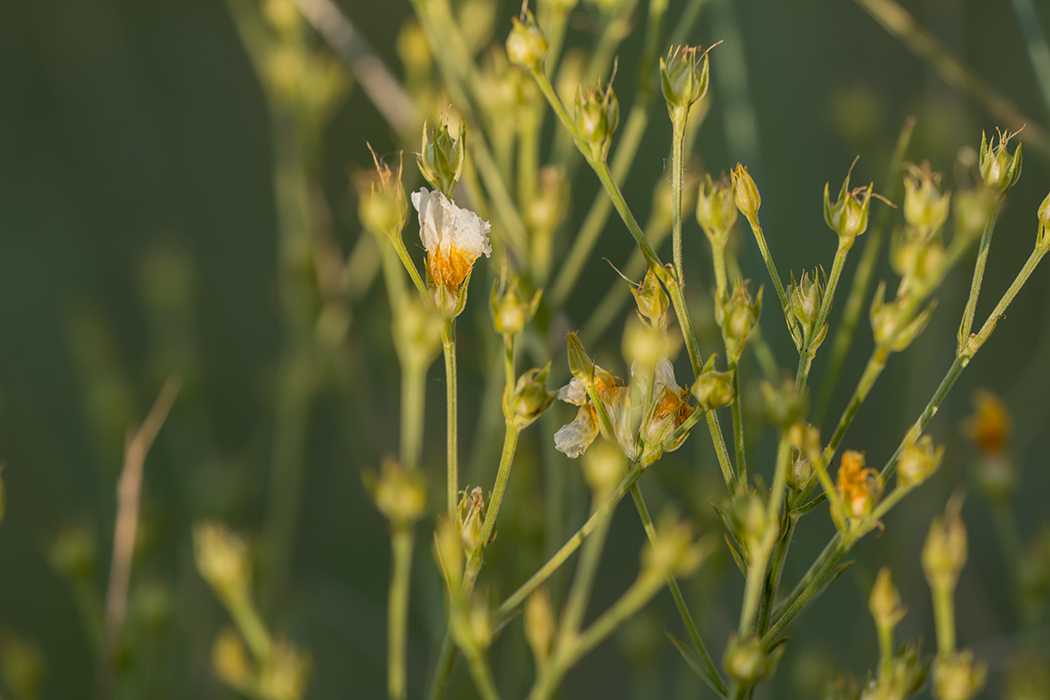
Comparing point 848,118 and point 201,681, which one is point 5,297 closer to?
point 201,681

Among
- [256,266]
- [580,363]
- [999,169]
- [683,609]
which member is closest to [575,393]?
[580,363]

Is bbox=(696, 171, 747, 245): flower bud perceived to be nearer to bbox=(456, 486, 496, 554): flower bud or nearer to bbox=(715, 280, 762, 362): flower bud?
bbox=(715, 280, 762, 362): flower bud

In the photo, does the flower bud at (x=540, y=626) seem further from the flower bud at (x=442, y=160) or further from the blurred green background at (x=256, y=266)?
the blurred green background at (x=256, y=266)

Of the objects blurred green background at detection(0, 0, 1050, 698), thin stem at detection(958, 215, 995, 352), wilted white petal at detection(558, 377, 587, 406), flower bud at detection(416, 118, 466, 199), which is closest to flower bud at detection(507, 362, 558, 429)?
wilted white petal at detection(558, 377, 587, 406)

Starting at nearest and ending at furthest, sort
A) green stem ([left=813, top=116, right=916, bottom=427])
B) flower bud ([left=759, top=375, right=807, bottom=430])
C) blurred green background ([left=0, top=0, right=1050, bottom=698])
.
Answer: flower bud ([left=759, top=375, right=807, bottom=430]), green stem ([left=813, top=116, right=916, bottom=427]), blurred green background ([left=0, top=0, right=1050, bottom=698])

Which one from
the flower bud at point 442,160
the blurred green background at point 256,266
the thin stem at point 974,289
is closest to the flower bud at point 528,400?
the flower bud at point 442,160

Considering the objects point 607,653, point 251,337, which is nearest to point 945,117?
point 607,653
